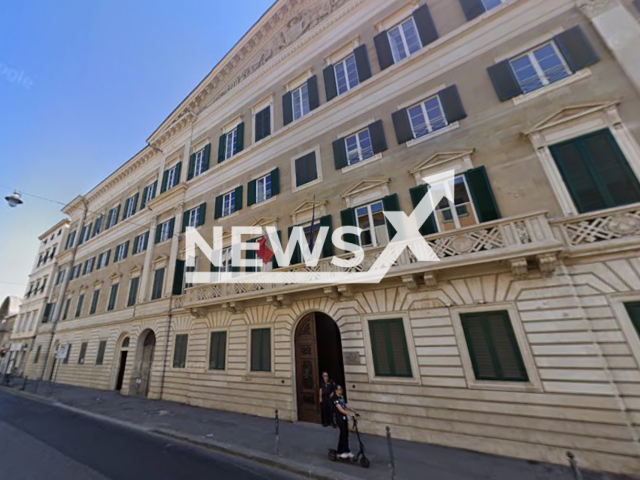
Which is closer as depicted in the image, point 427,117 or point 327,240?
point 427,117

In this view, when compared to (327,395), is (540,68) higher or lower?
higher

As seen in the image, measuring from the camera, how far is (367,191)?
11.0 metres

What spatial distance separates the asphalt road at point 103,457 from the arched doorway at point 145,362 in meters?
6.82

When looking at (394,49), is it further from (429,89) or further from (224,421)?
(224,421)

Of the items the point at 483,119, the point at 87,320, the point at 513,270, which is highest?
the point at 483,119

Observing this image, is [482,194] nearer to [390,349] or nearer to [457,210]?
[457,210]

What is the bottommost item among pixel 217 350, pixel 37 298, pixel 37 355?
pixel 217 350

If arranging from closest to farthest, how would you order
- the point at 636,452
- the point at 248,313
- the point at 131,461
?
the point at 636,452, the point at 131,461, the point at 248,313

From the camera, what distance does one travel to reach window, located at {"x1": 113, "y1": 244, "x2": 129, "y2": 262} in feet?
72.9

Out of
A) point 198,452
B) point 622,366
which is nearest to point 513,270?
point 622,366

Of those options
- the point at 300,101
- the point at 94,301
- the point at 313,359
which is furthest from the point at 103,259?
the point at 313,359

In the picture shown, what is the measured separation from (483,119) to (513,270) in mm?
5440

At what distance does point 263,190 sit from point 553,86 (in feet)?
40.8

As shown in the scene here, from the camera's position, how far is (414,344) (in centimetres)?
849
